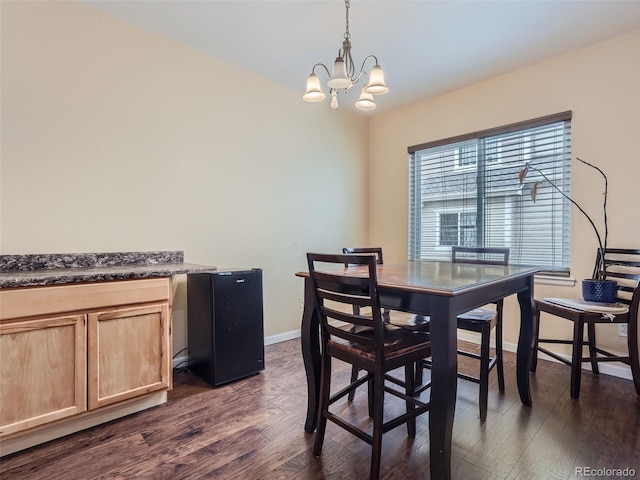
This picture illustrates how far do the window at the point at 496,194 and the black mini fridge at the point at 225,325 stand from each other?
2.04m

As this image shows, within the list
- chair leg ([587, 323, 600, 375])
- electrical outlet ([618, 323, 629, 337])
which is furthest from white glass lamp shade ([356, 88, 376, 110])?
electrical outlet ([618, 323, 629, 337])

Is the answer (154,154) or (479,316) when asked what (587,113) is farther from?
(154,154)

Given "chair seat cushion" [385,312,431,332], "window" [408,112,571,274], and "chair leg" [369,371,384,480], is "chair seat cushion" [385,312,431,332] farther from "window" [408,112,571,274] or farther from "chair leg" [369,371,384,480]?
"window" [408,112,571,274]

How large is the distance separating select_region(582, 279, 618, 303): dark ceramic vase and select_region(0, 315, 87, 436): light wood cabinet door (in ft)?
10.3

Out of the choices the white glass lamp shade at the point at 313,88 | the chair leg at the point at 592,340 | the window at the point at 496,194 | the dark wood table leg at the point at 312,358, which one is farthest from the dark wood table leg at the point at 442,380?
the window at the point at 496,194

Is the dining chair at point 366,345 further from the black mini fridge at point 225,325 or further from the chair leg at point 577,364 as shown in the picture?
the chair leg at point 577,364

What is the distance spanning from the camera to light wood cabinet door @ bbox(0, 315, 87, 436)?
1495 millimetres

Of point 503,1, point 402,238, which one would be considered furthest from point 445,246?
point 503,1

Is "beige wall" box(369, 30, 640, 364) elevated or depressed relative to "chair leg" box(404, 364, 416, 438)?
elevated

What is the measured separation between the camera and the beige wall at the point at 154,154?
1969 millimetres

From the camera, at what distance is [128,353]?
6.05ft

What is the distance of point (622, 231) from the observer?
244 centimetres

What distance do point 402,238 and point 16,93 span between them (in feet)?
11.1

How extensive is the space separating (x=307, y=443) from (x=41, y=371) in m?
1.32
